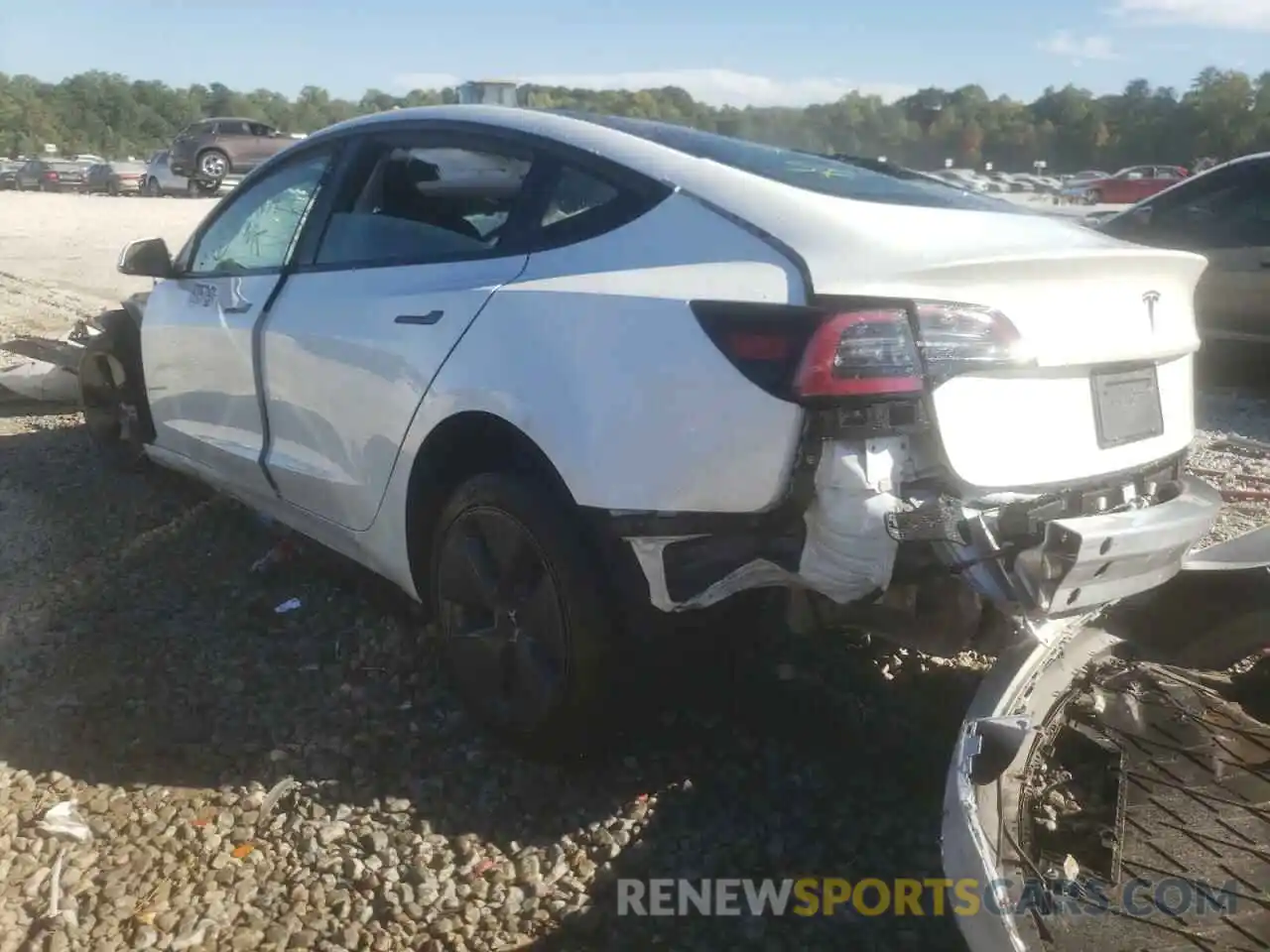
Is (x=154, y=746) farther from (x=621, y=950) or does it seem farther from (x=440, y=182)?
(x=440, y=182)

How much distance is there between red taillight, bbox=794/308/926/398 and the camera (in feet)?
7.81

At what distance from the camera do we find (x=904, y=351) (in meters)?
2.42

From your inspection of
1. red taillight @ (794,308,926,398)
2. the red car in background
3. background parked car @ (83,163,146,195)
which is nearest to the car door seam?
red taillight @ (794,308,926,398)

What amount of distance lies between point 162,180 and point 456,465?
1459 inches

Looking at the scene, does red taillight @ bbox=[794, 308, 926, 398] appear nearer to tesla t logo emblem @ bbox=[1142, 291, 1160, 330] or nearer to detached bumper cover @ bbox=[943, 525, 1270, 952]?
detached bumper cover @ bbox=[943, 525, 1270, 952]

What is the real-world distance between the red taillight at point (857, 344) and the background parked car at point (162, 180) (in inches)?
1397

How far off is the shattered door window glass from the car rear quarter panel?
1312mm

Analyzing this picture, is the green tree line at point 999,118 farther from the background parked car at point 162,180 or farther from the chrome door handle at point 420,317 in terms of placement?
the chrome door handle at point 420,317

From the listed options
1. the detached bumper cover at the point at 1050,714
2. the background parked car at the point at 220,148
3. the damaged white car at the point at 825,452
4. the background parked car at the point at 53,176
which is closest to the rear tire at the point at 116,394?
the damaged white car at the point at 825,452

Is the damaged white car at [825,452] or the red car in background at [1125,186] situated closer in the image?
the damaged white car at [825,452]

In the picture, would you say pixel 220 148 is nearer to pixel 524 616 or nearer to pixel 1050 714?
pixel 524 616

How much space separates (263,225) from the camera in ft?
13.9

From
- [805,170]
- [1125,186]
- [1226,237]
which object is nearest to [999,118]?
[1125,186]

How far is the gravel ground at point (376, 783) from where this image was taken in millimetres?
2576
